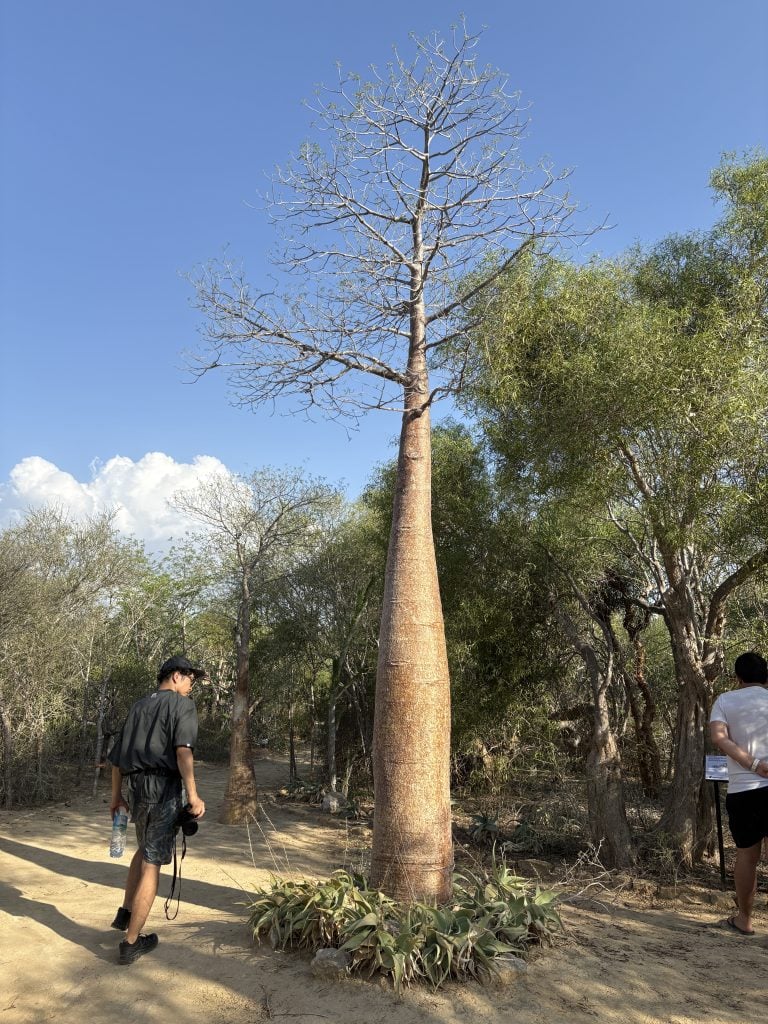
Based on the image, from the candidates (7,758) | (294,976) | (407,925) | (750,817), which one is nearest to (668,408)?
(750,817)

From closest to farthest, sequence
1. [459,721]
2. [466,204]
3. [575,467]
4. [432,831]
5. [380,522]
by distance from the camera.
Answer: [432,831], [466,204], [575,467], [459,721], [380,522]

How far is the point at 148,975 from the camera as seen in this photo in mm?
3350

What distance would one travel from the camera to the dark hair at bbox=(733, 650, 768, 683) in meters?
4.11

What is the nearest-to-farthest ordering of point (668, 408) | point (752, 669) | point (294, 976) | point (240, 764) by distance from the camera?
point (294, 976) → point (752, 669) → point (668, 408) → point (240, 764)

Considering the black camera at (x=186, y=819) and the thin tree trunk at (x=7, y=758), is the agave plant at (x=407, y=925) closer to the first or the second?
the black camera at (x=186, y=819)

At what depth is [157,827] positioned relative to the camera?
364 cm

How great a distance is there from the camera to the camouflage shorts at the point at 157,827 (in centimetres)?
362

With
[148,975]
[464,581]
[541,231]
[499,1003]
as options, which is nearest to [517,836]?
[464,581]

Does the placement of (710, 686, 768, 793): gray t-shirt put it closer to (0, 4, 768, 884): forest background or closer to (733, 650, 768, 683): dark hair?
(733, 650, 768, 683): dark hair

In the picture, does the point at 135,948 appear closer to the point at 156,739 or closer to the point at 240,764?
the point at 156,739

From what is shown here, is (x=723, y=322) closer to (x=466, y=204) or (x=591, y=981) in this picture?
(x=466, y=204)

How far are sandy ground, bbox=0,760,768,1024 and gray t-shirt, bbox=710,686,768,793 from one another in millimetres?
1014

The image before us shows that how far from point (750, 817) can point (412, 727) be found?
2.02m

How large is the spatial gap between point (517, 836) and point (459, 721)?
150 cm
